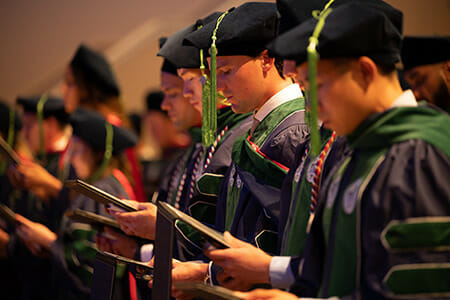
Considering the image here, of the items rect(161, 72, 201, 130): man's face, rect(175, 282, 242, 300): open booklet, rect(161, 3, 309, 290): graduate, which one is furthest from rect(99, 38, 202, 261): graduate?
rect(175, 282, 242, 300): open booklet

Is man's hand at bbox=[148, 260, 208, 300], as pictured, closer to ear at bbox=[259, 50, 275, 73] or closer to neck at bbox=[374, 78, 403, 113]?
ear at bbox=[259, 50, 275, 73]

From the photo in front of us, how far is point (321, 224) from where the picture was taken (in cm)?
153

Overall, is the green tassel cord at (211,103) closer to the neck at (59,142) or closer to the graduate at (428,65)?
the graduate at (428,65)

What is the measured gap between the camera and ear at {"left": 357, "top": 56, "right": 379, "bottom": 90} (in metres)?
1.43

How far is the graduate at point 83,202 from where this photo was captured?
3.31 m

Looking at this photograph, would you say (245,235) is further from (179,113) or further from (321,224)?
(179,113)

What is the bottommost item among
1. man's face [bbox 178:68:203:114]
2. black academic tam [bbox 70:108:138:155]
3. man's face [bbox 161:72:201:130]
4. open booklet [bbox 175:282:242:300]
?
black academic tam [bbox 70:108:138:155]

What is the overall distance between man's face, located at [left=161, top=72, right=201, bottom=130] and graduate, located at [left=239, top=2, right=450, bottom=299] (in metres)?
1.54

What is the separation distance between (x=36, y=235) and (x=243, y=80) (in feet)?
6.49

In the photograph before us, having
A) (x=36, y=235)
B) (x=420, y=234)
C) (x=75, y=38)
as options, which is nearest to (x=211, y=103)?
(x=420, y=234)

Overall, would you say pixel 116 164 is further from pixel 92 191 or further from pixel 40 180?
pixel 92 191

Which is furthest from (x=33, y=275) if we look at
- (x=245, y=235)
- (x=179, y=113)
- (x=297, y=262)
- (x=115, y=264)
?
(x=297, y=262)

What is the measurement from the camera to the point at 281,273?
1.59 meters

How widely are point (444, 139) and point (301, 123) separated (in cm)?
76
